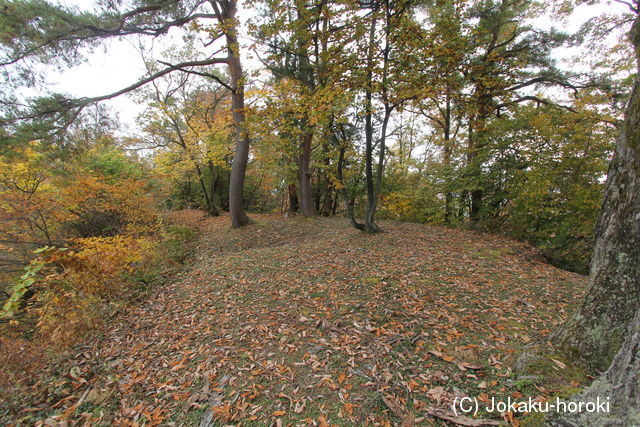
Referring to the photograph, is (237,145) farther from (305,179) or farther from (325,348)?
(325,348)

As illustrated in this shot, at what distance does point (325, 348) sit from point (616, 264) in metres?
2.54

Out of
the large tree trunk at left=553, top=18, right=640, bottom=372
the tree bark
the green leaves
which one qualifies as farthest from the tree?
the large tree trunk at left=553, top=18, right=640, bottom=372

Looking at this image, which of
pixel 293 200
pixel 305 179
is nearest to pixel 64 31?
pixel 305 179

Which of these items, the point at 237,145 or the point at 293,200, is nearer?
the point at 237,145

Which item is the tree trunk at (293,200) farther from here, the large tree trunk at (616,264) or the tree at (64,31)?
the large tree trunk at (616,264)

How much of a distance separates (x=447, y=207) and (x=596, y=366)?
7.39 meters

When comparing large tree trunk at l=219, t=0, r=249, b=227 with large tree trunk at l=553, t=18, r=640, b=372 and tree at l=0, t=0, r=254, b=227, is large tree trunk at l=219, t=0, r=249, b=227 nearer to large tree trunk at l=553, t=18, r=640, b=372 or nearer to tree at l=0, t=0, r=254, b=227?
tree at l=0, t=0, r=254, b=227

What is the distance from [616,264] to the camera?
1.85 metres

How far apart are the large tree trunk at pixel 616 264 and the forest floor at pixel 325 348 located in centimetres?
30

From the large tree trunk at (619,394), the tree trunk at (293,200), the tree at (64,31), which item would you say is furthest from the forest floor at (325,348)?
the tree trunk at (293,200)

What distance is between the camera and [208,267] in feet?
19.0

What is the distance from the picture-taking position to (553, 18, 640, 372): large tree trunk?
1791mm

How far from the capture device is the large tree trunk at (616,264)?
179 cm

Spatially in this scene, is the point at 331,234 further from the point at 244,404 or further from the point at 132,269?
the point at 244,404
